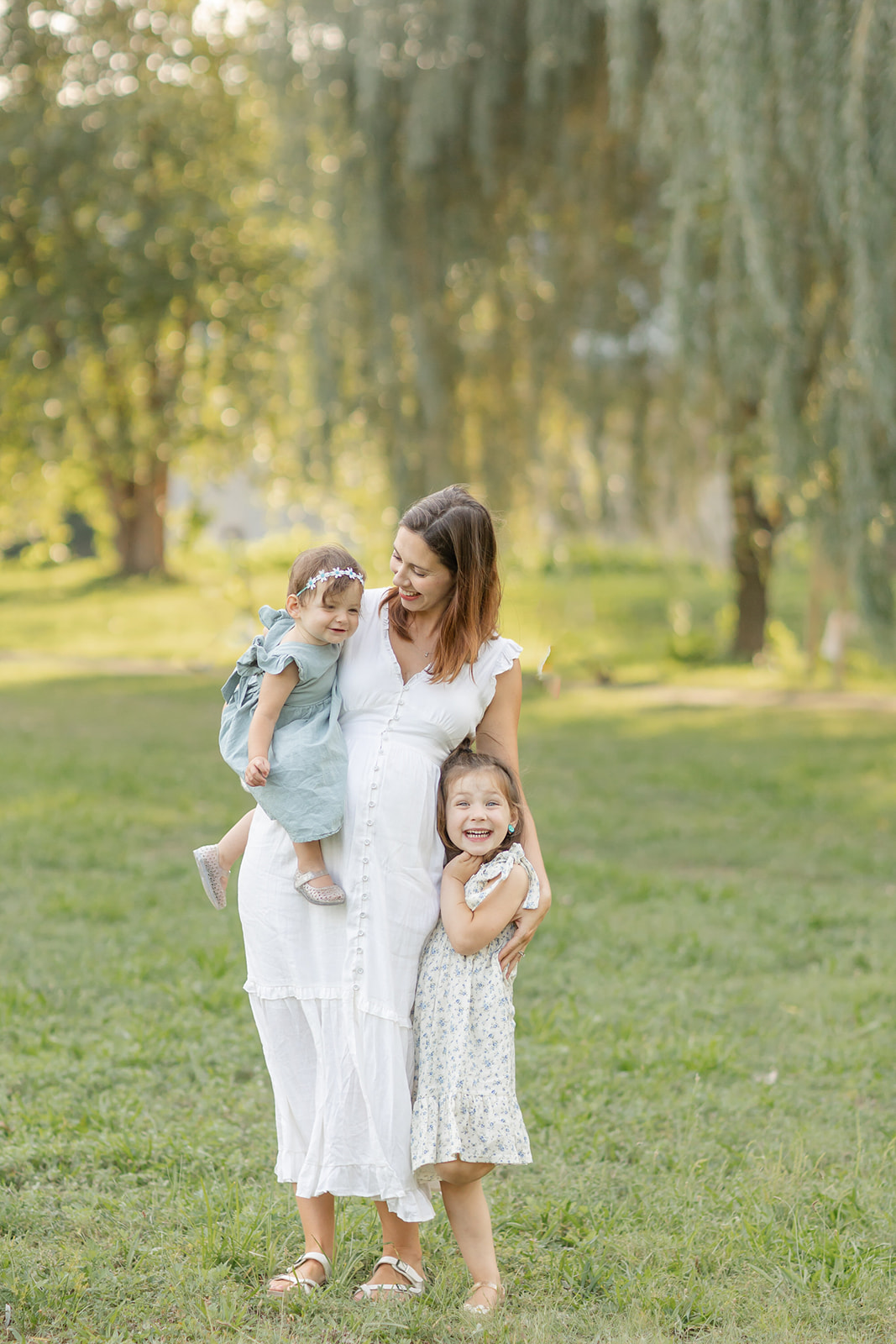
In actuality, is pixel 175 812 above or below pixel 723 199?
below

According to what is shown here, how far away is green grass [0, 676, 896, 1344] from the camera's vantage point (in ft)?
9.51

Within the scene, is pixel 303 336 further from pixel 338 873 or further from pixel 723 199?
pixel 338 873

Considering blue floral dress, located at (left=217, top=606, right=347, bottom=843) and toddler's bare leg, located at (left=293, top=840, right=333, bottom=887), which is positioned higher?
blue floral dress, located at (left=217, top=606, right=347, bottom=843)

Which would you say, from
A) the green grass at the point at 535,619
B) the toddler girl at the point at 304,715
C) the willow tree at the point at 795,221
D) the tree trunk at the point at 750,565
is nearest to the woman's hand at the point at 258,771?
the toddler girl at the point at 304,715

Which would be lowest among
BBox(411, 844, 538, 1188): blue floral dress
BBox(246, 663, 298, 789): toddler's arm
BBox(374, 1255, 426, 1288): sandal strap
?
BBox(374, 1255, 426, 1288): sandal strap

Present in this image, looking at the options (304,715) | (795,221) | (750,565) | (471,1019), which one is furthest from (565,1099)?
(750,565)

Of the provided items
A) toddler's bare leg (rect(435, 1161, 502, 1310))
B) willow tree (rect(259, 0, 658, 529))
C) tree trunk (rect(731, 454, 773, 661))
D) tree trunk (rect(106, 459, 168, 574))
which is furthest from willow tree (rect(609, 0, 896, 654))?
tree trunk (rect(106, 459, 168, 574))

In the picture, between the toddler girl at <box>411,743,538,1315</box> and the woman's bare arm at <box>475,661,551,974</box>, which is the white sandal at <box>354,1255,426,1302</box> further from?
the woman's bare arm at <box>475,661,551,974</box>

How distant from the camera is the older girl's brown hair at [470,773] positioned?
282 centimetres

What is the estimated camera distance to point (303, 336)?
35.1 feet

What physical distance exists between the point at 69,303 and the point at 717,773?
26.8 feet

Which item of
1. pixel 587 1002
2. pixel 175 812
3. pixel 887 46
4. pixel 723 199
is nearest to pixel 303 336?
pixel 723 199

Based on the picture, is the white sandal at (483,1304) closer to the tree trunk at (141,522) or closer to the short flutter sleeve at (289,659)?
the short flutter sleeve at (289,659)

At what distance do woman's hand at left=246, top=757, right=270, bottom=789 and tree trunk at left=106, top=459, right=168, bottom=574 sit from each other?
66.4 ft
